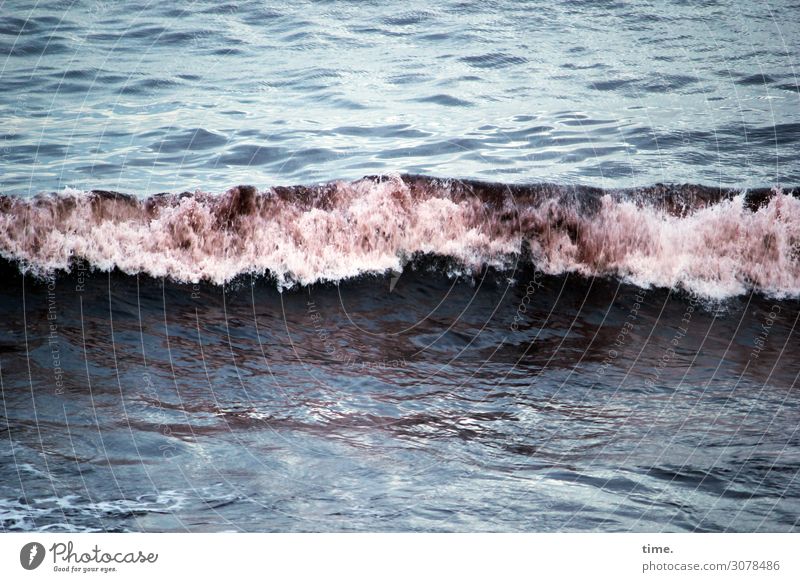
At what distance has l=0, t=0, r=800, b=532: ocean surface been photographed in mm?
3262

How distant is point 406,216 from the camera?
4035mm

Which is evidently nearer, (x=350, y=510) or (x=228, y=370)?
(x=350, y=510)

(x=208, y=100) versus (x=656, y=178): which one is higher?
(x=208, y=100)

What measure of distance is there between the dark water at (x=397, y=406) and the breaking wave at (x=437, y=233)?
0.11 meters

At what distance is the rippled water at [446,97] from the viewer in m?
3.85

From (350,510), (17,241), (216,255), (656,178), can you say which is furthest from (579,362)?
(17,241)

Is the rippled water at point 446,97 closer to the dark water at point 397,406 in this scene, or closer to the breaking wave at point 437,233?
the breaking wave at point 437,233

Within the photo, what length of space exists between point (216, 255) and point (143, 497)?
1.62 m

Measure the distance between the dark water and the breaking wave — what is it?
0.36ft

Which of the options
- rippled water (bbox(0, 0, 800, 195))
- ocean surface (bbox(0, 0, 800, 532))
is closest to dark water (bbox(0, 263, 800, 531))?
ocean surface (bbox(0, 0, 800, 532))

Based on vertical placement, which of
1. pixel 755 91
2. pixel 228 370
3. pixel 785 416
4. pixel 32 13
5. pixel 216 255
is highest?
pixel 32 13
